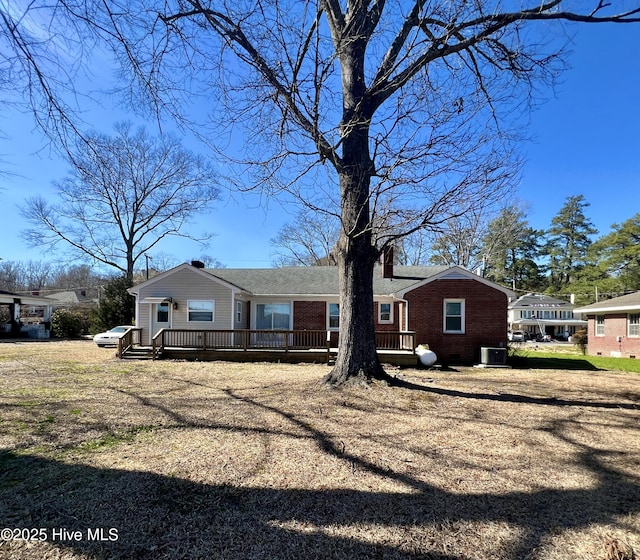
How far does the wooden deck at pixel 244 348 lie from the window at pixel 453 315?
1.85m

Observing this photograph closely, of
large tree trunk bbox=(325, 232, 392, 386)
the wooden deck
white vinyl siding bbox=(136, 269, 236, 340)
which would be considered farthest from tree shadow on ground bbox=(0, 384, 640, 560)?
white vinyl siding bbox=(136, 269, 236, 340)

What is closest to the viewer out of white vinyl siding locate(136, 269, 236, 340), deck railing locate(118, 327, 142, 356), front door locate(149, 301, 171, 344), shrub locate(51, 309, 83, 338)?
deck railing locate(118, 327, 142, 356)

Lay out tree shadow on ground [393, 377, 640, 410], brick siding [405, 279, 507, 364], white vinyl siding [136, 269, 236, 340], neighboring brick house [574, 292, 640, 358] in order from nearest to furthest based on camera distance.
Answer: tree shadow on ground [393, 377, 640, 410], brick siding [405, 279, 507, 364], white vinyl siding [136, 269, 236, 340], neighboring brick house [574, 292, 640, 358]

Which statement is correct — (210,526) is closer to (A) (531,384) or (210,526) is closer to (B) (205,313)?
(A) (531,384)

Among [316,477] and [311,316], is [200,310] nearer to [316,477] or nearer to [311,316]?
[311,316]

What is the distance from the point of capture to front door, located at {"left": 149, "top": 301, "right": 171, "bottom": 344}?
1714 centimetres

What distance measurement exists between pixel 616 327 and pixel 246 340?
21.9 meters

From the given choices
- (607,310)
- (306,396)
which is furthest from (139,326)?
(607,310)

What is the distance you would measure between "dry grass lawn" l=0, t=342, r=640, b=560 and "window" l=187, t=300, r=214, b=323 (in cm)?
946

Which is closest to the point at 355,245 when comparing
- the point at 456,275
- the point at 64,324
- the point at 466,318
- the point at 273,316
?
the point at 456,275

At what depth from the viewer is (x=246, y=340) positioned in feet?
48.9

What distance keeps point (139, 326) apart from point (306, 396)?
12.6 m

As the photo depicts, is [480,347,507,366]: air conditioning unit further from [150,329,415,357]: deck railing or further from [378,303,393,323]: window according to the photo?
[378,303,393,323]: window

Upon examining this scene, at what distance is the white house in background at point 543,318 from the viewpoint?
158 feet
